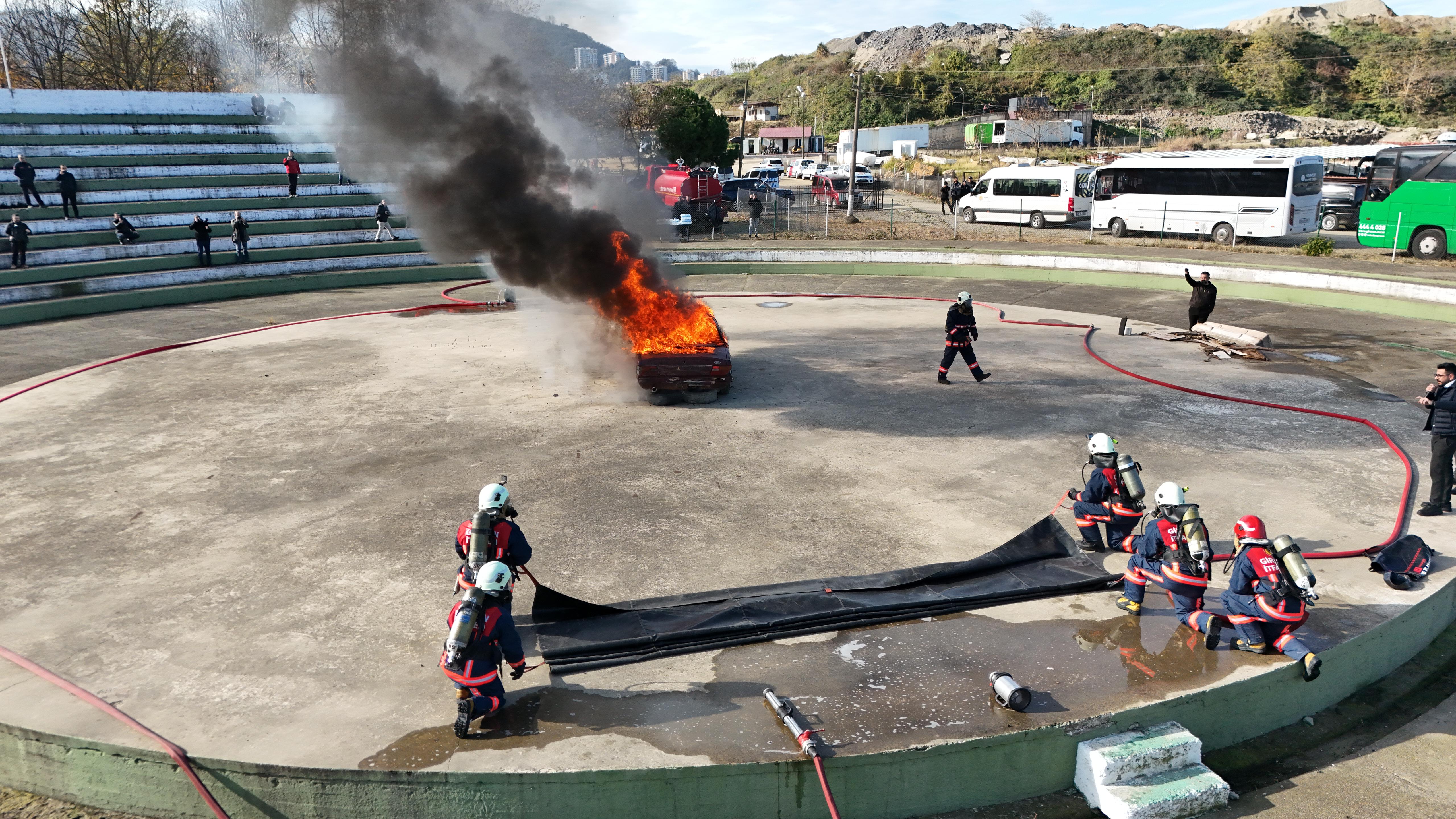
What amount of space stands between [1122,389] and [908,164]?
1888 inches

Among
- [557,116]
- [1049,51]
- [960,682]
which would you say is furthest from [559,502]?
[1049,51]

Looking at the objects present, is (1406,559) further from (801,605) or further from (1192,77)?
(1192,77)

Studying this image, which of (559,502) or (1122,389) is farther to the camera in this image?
(1122,389)

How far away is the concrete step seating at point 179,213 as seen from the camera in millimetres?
21719

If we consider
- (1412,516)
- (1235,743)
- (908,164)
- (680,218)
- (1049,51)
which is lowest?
(1235,743)

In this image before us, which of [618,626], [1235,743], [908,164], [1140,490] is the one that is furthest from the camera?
[908,164]

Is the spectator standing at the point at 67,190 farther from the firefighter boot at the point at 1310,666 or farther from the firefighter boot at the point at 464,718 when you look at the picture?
the firefighter boot at the point at 1310,666

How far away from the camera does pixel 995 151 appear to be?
204 feet

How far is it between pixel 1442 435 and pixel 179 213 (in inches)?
1158

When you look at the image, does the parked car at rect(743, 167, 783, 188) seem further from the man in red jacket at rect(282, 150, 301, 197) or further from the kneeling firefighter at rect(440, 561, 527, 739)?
the kneeling firefighter at rect(440, 561, 527, 739)

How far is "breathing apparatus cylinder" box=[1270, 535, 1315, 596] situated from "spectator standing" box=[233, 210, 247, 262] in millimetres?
24980

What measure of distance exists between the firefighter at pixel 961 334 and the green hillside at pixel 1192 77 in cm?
6802

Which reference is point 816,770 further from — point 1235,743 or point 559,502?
point 559,502

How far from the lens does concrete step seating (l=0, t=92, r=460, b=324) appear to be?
21.7 meters
